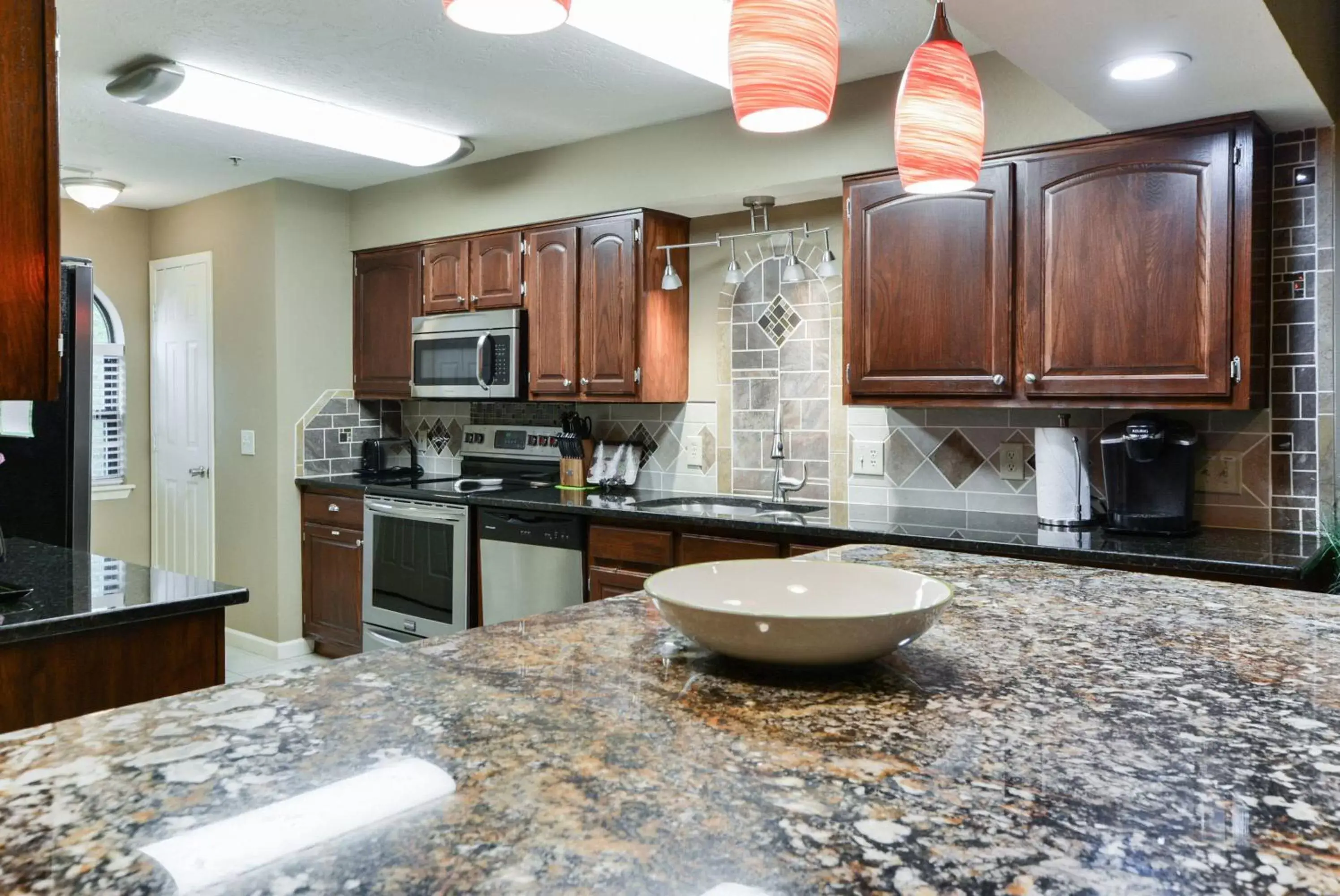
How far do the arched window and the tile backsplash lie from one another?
1.49 m

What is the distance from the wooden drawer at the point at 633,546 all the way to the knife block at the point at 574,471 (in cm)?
67

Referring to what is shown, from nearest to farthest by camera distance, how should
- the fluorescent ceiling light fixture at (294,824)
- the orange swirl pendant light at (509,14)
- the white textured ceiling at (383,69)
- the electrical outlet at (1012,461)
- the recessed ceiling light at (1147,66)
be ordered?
the fluorescent ceiling light fixture at (294,824)
the orange swirl pendant light at (509,14)
the recessed ceiling light at (1147,66)
the white textured ceiling at (383,69)
the electrical outlet at (1012,461)

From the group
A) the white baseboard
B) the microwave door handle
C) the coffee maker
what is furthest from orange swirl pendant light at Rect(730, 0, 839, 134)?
the white baseboard

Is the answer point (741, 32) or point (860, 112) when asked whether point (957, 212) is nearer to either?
point (860, 112)

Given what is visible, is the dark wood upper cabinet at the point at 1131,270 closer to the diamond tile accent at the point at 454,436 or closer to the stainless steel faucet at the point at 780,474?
the stainless steel faucet at the point at 780,474

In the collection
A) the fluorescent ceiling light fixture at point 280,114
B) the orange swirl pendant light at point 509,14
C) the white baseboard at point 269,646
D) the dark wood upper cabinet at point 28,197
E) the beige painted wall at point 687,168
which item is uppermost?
the fluorescent ceiling light fixture at point 280,114

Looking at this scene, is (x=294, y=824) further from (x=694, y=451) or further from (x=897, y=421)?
(x=694, y=451)

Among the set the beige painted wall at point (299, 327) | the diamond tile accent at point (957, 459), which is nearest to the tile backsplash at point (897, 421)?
the diamond tile accent at point (957, 459)

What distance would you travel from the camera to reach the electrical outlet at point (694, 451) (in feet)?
13.4

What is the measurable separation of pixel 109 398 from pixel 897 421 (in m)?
4.63

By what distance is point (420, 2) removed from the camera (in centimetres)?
270

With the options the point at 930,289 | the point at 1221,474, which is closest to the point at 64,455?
the point at 930,289

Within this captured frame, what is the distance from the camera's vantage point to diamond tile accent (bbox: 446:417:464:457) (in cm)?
506

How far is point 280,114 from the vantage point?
356 centimetres
